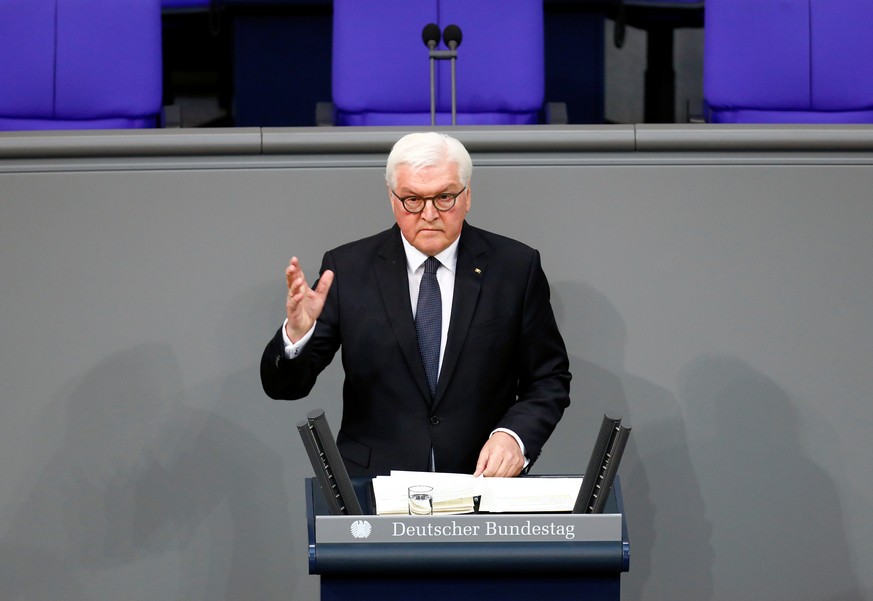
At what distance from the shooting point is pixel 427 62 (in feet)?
9.67

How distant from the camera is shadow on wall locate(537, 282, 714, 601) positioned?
2.24 m

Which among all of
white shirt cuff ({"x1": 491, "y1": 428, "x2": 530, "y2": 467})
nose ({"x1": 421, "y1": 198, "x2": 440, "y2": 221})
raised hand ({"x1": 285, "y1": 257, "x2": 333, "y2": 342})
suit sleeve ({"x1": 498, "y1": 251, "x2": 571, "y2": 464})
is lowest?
white shirt cuff ({"x1": 491, "y1": 428, "x2": 530, "y2": 467})

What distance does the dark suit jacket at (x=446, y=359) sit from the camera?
1.80m

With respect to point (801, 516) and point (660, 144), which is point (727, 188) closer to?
point (660, 144)

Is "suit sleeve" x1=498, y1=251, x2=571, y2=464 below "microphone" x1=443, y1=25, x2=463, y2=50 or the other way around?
below

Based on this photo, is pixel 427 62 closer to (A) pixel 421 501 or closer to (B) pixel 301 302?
(B) pixel 301 302

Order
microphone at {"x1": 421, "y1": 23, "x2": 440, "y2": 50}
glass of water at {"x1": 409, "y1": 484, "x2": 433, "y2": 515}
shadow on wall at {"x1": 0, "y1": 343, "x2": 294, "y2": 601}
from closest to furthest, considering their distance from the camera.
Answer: glass of water at {"x1": 409, "y1": 484, "x2": 433, "y2": 515} < shadow on wall at {"x1": 0, "y1": 343, "x2": 294, "y2": 601} < microphone at {"x1": 421, "y1": 23, "x2": 440, "y2": 50}

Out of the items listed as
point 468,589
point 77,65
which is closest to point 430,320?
point 468,589

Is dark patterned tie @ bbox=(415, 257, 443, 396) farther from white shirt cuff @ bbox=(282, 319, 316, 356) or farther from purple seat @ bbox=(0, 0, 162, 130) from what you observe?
purple seat @ bbox=(0, 0, 162, 130)

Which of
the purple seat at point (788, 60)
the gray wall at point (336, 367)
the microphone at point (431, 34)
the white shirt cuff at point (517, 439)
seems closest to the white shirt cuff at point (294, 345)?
the white shirt cuff at point (517, 439)

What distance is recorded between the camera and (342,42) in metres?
2.94

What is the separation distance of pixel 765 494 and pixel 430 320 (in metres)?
0.80

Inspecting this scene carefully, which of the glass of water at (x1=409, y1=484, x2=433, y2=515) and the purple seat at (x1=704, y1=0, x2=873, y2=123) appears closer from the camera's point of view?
the glass of water at (x1=409, y1=484, x2=433, y2=515)

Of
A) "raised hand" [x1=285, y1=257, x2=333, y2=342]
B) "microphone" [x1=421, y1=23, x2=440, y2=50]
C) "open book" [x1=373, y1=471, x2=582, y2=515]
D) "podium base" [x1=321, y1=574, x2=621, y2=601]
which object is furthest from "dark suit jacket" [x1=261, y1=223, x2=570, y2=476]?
"microphone" [x1=421, y1=23, x2=440, y2=50]
